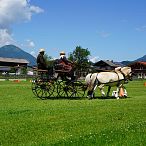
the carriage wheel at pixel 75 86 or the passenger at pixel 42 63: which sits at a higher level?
the passenger at pixel 42 63

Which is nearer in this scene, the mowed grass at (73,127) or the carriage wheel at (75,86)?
the mowed grass at (73,127)

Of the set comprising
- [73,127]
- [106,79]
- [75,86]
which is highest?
[106,79]

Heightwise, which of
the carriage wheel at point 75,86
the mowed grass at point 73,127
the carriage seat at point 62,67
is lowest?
the mowed grass at point 73,127

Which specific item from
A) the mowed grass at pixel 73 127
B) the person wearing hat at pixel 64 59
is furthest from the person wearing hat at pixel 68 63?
the mowed grass at pixel 73 127

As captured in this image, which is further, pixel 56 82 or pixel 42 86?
pixel 56 82

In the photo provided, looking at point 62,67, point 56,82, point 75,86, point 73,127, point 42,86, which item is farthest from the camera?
point 75,86

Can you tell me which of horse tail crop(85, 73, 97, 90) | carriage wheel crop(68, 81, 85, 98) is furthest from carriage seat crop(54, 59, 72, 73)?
horse tail crop(85, 73, 97, 90)

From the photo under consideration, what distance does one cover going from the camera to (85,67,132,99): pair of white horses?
24.7 metres

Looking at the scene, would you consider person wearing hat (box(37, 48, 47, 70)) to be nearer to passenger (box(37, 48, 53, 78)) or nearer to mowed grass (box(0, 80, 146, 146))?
passenger (box(37, 48, 53, 78))

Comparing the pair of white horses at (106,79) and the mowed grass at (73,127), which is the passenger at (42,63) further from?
the mowed grass at (73,127)

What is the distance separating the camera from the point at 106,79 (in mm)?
25047

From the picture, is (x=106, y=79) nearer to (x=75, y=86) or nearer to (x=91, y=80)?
(x=91, y=80)

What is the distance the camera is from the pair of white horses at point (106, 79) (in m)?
24.7

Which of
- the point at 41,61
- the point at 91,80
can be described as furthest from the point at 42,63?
the point at 91,80
